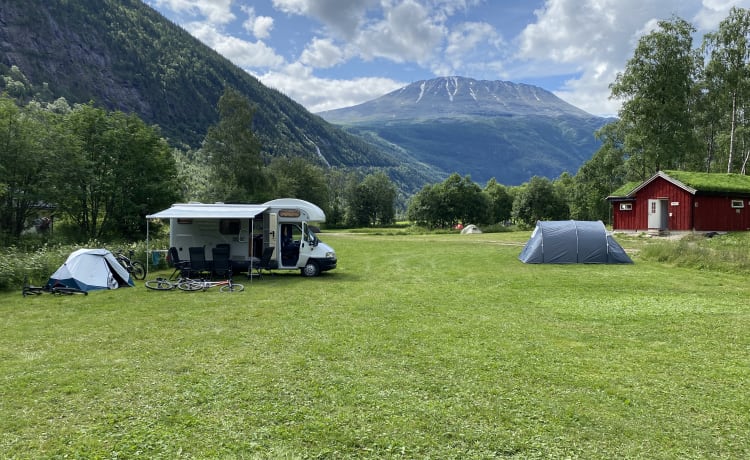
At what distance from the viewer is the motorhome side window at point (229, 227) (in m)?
15.7

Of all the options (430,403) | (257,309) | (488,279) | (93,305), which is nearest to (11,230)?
(93,305)

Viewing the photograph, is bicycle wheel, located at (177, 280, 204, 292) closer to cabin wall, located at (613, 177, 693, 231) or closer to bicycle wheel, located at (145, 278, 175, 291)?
bicycle wheel, located at (145, 278, 175, 291)

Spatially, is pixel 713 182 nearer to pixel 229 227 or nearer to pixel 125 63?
pixel 229 227

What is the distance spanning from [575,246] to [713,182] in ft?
56.5

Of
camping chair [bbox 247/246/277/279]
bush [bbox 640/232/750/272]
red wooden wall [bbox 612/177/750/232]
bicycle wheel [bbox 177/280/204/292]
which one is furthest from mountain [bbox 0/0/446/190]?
bush [bbox 640/232/750/272]

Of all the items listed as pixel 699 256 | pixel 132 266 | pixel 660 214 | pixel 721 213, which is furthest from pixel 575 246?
pixel 132 266

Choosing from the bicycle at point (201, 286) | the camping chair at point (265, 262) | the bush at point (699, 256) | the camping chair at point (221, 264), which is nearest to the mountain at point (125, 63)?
the camping chair at point (265, 262)

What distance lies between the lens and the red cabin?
27.7 m

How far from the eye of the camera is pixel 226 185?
44438 millimetres

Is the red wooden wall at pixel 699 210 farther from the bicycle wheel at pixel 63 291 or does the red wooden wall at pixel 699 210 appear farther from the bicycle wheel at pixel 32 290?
the bicycle wheel at pixel 32 290

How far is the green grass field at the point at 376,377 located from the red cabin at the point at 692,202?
20.0 m

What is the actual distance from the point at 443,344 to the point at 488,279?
8.03 metres

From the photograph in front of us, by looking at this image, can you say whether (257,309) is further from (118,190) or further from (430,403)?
(118,190)

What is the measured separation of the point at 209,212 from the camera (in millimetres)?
14375
